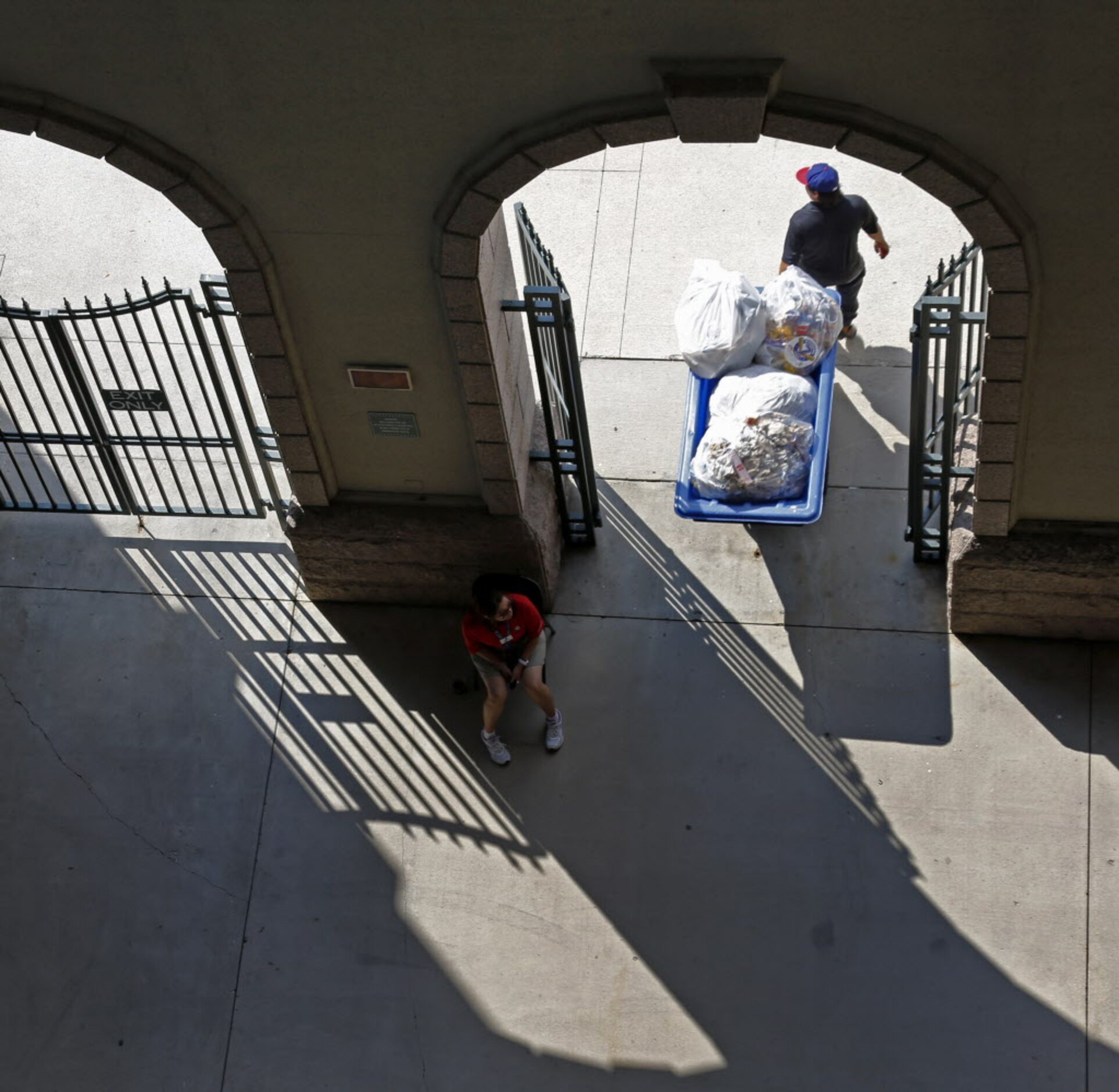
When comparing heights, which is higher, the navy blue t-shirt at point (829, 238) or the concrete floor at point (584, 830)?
the navy blue t-shirt at point (829, 238)

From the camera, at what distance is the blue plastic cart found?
7.59 m

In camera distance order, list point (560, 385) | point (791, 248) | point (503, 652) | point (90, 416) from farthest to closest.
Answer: point (791, 248)
point (90, 416)
point (560, 385)
point (503, 652)

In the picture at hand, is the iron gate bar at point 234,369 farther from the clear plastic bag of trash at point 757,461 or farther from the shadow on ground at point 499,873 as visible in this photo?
the clear plastic bag of trash at point 757,461

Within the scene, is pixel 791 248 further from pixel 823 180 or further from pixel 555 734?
pixel 555 734

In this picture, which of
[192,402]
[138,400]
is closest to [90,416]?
[138,400]

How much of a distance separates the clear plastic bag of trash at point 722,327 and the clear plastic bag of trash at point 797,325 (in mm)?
62

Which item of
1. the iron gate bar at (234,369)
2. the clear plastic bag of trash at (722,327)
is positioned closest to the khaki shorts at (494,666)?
the iron gate bar at (234,369)

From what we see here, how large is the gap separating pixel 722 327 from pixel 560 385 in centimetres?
94

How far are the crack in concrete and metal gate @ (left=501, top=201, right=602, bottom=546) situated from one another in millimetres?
2731

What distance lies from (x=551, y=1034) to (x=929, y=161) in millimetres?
4252

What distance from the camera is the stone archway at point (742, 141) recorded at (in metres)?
5.61

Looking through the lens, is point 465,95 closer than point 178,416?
Yes

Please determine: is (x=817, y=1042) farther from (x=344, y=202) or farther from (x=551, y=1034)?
(x=344, y=202)

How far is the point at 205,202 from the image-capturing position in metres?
6.26
